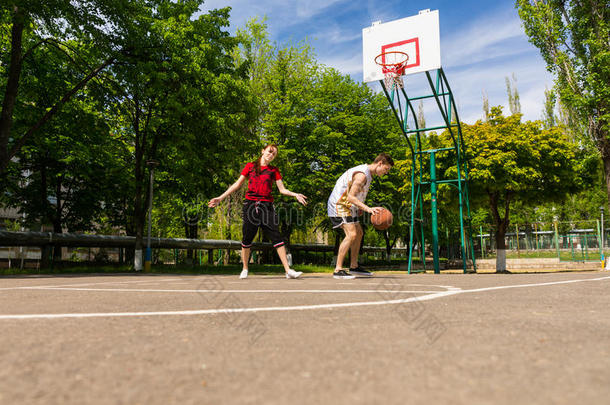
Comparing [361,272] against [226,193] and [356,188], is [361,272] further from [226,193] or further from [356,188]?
[226,193]

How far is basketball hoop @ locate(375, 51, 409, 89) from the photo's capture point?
1388 centimetres

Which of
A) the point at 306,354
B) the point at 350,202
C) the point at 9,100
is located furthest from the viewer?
the point at 9,100

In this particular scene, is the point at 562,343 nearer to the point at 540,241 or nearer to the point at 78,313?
the point at 78,313

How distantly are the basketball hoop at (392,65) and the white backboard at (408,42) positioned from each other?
11 centimetres

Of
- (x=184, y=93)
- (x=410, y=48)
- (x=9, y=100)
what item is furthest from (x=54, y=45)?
(x=410, y=48)

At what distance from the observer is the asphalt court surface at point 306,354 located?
1340 mm

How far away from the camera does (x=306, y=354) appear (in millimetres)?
1832

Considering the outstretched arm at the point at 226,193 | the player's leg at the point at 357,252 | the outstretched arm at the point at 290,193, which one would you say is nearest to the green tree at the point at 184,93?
the outstretched arm at the point at 226,193

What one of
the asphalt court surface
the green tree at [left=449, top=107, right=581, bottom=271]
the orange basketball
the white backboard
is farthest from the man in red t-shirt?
the green tree at [left=449, top=107, right=581, bottom=271]

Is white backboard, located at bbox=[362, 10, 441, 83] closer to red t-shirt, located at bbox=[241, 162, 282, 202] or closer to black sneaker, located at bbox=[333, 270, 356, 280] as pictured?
red t-shirt, located at bbox=[241, 162, 282, 202]

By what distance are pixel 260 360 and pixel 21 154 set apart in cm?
1977

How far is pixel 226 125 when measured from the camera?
1609cm

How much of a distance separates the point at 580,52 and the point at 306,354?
73.7 ft

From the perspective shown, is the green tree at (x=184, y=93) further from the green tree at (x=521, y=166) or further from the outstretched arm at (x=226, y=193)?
the green tree at (x=521, y=166)
